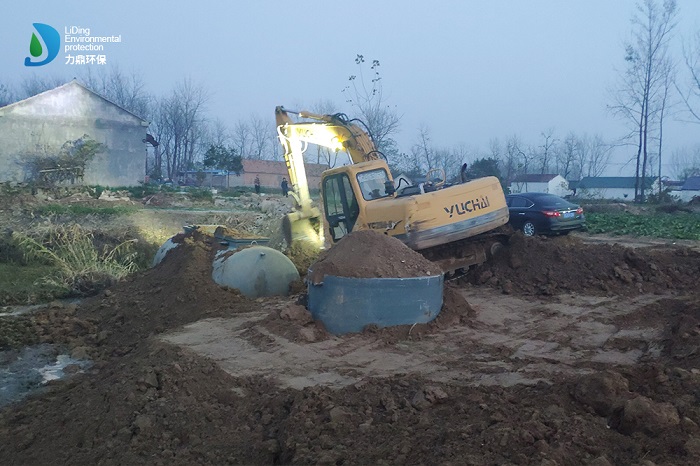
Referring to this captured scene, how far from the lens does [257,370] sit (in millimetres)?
7305

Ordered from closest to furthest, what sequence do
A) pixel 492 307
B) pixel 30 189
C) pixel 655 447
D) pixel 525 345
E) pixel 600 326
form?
pixel 655 447
pixel 525 345
pixel 600 326
pixel 492 307
pixel 30 189

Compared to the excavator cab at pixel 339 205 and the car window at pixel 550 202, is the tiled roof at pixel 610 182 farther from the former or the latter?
the excavator cab at pixel 339 205

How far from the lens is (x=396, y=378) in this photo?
6.33 meters

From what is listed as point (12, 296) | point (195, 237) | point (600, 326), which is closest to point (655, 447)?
point (600, 326)

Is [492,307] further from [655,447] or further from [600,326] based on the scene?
[655,447]

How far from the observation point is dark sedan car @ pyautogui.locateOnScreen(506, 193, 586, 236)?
63.0 feet

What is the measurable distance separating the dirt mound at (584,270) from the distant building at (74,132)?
29147 mm

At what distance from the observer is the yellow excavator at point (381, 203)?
1145cm

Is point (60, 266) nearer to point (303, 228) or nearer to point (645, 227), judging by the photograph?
point (303, 228)

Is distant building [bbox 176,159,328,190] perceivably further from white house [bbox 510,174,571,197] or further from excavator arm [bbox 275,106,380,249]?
excavator arm [bbox 275,106,380,249]

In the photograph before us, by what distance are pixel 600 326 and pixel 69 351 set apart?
7509 mm

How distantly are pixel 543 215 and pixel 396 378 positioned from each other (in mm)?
14014

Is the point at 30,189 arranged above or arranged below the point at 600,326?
above

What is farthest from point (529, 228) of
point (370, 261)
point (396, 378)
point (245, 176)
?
point (245, 176)
